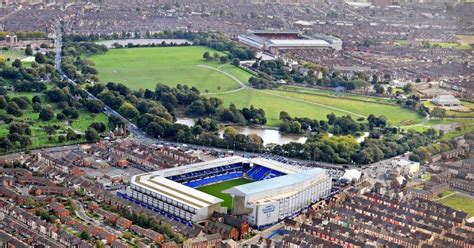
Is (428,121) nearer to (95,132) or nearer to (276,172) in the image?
(276,172)

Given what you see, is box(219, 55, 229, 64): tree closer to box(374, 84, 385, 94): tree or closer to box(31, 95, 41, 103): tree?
box(374, 84, 385, 94): tree

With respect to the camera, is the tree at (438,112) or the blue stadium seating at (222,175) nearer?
the blue stadium seating at (222,175)

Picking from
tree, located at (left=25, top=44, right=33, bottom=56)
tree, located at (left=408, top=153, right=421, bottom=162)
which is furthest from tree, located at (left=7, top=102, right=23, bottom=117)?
tree, located at (left=408, top=153, right=421, bottom=162)

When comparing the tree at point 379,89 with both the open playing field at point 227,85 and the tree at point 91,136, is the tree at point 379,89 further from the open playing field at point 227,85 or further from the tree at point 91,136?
the tree at point 91,136

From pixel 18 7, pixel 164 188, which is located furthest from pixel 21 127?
pixel 18 7

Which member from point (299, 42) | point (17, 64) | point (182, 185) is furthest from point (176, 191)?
point (299, 42)

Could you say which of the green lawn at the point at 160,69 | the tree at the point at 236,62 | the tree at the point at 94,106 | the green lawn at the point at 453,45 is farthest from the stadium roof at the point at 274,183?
the tree at the point at 236,62

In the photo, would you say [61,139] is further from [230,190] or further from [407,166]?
[407,166]

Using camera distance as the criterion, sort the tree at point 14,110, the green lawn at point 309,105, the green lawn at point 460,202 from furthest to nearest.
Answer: the green lawn at point 309,105, the tree at point 14,110, the green lawn at point 460,202
